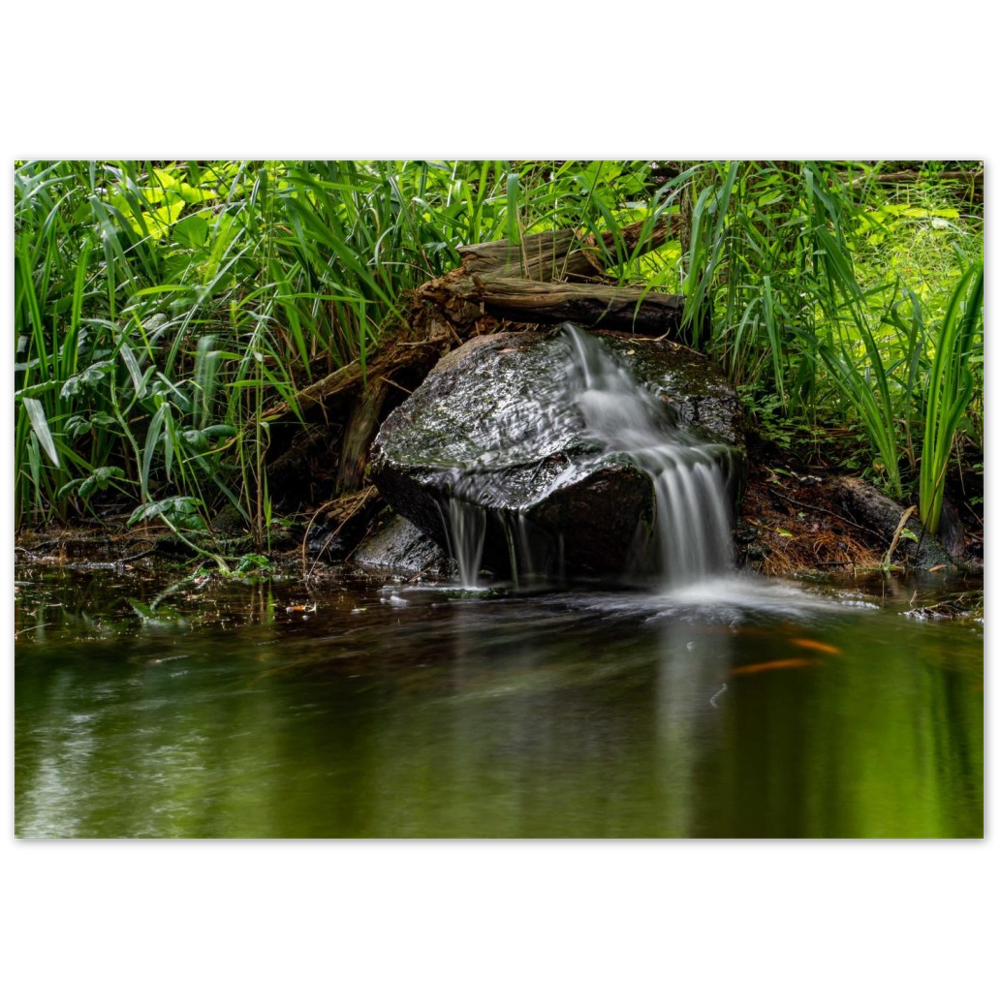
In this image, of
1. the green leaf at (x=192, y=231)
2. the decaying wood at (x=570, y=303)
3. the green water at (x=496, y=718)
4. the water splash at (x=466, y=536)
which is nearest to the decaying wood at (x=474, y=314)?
the decaying wood at (x=570, y=303)

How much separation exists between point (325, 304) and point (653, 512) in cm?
144

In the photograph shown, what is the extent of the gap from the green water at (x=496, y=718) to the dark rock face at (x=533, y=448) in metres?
0.20

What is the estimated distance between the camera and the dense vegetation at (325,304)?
3.04 meters

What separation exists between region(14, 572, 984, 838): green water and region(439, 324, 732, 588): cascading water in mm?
172

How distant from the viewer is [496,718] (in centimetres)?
173

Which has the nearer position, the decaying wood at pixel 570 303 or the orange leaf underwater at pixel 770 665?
the orange leaf underwater at pixel 770 665

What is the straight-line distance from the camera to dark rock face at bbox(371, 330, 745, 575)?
2.78 m

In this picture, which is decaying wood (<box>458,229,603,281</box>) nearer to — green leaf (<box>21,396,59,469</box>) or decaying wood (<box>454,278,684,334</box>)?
decaying wood (<box>454,278,684,334</box>)

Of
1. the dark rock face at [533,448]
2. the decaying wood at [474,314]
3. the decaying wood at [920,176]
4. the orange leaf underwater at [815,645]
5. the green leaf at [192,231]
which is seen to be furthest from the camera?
the decaying wood at [920,176]

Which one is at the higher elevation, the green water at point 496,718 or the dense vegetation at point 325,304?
the dense vegetation at point 325,304

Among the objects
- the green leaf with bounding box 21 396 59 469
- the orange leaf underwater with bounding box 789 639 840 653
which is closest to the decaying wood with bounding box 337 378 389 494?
the green leaf with bounding box 21 396 59 469

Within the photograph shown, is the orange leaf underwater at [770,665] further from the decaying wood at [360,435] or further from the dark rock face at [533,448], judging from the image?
the decaying wood at [360,435]

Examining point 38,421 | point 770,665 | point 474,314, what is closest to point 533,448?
point 474,314
